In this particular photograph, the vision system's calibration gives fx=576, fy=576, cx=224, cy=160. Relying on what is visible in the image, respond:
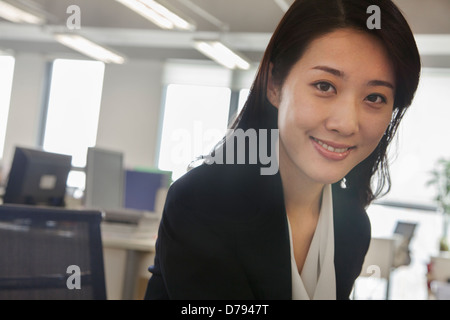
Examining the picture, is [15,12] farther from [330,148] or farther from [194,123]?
[330,148]

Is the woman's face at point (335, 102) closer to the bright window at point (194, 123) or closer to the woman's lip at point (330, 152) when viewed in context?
the woman's lip at point (330, 152)

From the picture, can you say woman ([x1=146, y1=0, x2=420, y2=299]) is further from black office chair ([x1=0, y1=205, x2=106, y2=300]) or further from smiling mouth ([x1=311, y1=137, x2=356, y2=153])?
black office chair ([x1=0, y1=205, x2=106, y2=300])

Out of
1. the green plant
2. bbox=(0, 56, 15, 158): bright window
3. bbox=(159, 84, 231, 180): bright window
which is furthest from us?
bbox=(0, 56, 15, 158): bright window

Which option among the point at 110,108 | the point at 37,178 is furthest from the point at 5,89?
the point at 37,178

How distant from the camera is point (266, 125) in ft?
2.25

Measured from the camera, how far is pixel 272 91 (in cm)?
68

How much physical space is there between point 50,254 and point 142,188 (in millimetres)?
2745

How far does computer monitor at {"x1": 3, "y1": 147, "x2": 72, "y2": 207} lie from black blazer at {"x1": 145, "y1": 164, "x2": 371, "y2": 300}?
7.83 ft

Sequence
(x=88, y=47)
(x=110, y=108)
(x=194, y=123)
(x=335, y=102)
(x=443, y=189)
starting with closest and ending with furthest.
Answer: (x=335, y=102)
(x=194, y=123)
(x=88, y=47)
(x=443, y=189)
(x=110, y=108)

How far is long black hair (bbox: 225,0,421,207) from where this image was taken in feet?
2.12

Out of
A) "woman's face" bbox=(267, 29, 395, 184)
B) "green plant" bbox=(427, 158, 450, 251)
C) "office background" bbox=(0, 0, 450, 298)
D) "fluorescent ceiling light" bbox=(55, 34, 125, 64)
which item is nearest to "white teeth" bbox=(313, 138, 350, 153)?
"woman's face" bbox=(267, 29, 395, 184)

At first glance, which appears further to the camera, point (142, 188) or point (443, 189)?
point (443, 189)
